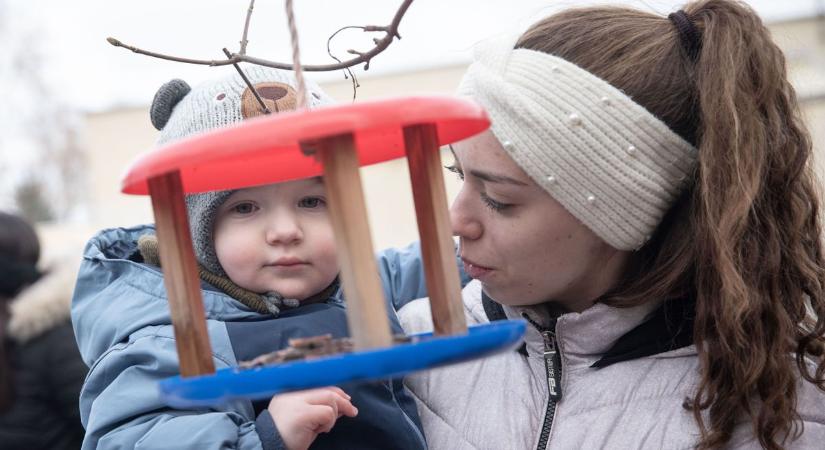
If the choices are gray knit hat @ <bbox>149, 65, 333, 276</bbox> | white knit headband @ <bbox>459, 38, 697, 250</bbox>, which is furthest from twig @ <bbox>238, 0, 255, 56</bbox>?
white knit headband @ <bbox>459, 38, 697, 250</bbox>

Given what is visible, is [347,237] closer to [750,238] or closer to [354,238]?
[354,238]

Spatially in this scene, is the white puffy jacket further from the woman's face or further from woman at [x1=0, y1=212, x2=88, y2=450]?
woman at [x1=0, y1=212, x2=88, y2=450]

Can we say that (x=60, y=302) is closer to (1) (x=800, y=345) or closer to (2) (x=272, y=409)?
(2) (x=272, y=409)

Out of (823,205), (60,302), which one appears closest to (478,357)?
(823,205)

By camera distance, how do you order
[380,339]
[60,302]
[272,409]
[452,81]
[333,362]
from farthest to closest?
1. [452,81]
2. [60,302]
3. [272,409]
4. [380,339]
5. [333,362]

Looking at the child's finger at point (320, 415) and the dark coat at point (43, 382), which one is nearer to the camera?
the child's finger at point (320, 415)

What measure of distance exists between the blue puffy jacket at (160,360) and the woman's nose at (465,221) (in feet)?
1.25

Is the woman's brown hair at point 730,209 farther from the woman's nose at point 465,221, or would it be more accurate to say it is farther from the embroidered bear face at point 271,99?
the embroidered bear face at point 271,99

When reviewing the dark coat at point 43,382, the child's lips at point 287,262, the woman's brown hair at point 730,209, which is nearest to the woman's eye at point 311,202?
the child's lips at point 287,262

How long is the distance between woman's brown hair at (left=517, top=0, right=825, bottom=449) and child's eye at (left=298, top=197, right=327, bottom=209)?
0.52 meters

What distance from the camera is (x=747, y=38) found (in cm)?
200

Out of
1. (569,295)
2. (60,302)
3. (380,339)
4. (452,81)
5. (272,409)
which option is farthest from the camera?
(452,81)

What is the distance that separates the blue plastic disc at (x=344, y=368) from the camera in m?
1.13

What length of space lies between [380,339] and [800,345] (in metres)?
1.12
